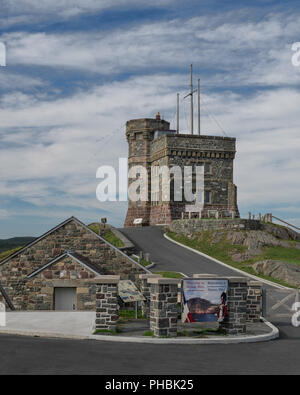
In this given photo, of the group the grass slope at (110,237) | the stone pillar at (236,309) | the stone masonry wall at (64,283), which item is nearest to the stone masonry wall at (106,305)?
the stone pillar at (236,309)

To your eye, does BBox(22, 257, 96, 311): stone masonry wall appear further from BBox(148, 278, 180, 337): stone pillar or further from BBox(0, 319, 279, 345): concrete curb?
BBox(148, 278, 180, 337): stone pillar

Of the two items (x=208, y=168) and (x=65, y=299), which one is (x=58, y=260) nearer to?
A: (x=65, y=299)

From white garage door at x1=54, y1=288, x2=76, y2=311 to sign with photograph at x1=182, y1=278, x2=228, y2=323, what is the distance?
7604 mm

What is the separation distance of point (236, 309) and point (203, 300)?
3.99 ft

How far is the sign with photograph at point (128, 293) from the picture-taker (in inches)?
778

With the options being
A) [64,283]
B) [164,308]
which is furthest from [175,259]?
[164,308]

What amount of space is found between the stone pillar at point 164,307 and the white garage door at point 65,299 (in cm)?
751

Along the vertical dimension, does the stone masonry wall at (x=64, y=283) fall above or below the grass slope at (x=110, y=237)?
below

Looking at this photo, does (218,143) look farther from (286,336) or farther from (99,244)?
(286,336)

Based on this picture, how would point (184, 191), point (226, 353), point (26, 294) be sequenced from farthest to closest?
point (184, 191), point (26, 294), point (226, 353)

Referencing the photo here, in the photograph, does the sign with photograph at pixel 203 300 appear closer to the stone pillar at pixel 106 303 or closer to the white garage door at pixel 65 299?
the stone pillar at pixel 106 303
